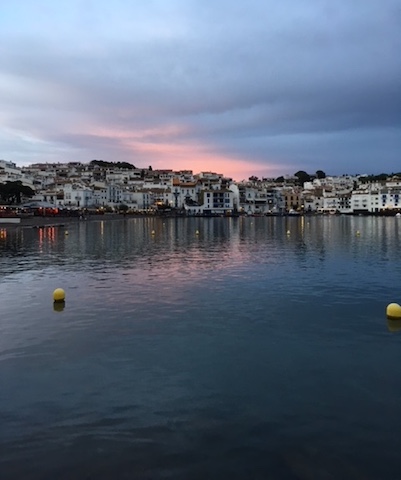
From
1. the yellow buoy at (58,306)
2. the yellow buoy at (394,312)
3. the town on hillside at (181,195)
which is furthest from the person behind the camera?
the town on hillside at (181,195)

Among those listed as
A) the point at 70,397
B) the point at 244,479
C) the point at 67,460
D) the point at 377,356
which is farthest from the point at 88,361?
the point at 377,356

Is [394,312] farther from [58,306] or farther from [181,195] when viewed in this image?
[181,195]

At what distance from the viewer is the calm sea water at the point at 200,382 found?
575 cm

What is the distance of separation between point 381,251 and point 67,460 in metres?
28.5

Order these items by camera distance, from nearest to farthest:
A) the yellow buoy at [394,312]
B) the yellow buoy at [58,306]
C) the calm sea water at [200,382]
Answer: the calm sea water at [200,382]
the yellow buoy at [394,312]
the yellow buoy at [58,306]

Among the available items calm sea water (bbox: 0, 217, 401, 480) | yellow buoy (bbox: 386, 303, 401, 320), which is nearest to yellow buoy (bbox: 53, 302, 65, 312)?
calm sea water (bbox: 0, 217, 401, 480)

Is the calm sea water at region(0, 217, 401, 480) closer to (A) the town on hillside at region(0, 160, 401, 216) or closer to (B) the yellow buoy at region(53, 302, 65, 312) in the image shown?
(B) the yellow buoy at region(53, 302, 65, 312)

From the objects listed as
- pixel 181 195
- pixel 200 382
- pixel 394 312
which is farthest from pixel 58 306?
pixel 181 195

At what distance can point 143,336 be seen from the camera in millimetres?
10961

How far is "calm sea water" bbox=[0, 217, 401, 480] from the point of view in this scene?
575cm

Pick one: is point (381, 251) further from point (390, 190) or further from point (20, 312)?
point (390, 190)

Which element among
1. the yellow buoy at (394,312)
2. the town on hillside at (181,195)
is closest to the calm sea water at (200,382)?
the yellow buoy at (394,312)

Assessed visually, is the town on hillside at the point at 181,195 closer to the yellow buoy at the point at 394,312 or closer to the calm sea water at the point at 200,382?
the calm sea water at the point at 200,382

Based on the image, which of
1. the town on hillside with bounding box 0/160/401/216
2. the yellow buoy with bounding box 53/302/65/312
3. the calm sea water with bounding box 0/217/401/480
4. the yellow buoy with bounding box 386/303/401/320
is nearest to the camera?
the calm sea water with bounding box 0/217/401/480
